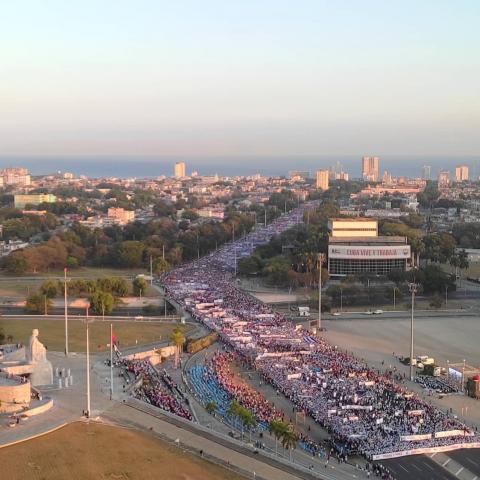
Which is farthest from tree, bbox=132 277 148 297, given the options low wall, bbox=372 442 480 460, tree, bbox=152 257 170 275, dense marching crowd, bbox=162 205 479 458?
low wall, bbox=372 442 480 460

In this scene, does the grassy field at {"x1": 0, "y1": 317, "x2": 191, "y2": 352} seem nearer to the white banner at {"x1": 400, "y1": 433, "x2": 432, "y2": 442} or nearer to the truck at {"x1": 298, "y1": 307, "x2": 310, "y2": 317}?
the truck at {"x1": 298, "y1": 307, "x2": 310, "y2": 317}

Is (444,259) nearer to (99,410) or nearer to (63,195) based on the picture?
(99,410)

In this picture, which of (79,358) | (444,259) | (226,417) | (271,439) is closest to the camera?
(271,439)

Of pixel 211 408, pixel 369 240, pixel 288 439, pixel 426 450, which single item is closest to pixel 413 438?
pixel 426 450

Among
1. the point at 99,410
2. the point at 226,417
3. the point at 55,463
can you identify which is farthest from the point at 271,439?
the point at 55,463

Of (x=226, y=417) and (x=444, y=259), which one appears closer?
(x=226, y=417)

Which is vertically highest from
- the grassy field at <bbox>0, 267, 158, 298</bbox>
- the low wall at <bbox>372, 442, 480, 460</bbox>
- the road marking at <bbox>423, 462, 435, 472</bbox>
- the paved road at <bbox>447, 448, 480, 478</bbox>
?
the low wall at <bbox>372, 442, 480, 460</bbox>

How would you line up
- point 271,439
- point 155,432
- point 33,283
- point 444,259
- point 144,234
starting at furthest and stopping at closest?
point 144,234
point 444,259
point 33,283
point 271,439
point 155,432
